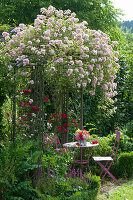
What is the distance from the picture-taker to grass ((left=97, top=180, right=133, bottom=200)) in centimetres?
518

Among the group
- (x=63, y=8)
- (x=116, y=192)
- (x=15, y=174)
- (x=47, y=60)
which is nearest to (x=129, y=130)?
(x=116, y=192)

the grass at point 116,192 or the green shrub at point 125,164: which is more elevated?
the green shrub at point 125,164

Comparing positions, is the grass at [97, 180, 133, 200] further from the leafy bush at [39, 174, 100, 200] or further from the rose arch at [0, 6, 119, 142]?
the rose arch at [0, 6, 119, 142]

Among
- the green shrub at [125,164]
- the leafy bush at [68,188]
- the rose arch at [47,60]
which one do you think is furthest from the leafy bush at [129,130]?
the leafy bush at [68,188]

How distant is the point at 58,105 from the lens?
23.3 feet

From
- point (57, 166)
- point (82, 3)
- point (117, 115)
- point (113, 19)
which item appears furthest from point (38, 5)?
point (57, 166)

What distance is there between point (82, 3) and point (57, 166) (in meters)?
12.7

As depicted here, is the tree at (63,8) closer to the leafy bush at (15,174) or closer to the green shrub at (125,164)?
the green shrub at (125,164)

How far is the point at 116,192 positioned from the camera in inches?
215

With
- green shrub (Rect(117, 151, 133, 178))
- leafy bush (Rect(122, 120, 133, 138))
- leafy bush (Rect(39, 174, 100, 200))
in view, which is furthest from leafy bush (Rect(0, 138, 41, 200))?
leafy bush (Rect(122, 120, 133, 138))

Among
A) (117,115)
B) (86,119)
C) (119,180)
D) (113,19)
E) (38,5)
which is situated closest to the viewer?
(119,180)

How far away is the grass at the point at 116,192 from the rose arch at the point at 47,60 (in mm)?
1633

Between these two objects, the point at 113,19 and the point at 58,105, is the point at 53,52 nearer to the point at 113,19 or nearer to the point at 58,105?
the point at 58,105

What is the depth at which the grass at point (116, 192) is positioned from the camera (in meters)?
5.18
